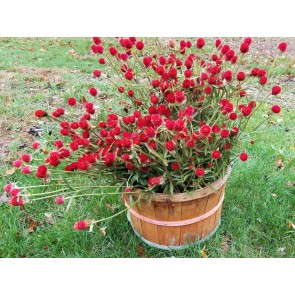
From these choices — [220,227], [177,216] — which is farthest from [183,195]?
[220,227]

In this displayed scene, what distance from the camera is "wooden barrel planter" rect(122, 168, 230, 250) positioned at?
177 cm

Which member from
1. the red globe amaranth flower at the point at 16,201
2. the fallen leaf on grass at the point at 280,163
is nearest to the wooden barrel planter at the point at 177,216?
the red globe amaranth flower at the point at 16,201

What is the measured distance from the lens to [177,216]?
6.02 feet

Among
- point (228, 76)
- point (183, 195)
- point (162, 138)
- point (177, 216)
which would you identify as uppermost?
point (228, 76)

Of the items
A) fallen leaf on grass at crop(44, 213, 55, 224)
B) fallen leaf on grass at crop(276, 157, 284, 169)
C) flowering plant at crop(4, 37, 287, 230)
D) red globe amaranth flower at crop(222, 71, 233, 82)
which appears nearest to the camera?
flowering plant at crop(4, 37, 287, 230)

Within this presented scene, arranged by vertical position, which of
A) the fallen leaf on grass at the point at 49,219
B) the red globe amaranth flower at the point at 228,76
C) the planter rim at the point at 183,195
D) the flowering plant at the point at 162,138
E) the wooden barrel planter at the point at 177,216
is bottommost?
the fallen leaf on grass at the point at 49,219

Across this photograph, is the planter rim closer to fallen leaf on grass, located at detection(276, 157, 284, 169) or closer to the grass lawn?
the grass lawn

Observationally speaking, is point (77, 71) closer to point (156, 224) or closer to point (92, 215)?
point (92, 215)

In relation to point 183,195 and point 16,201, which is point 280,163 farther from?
point 16,201

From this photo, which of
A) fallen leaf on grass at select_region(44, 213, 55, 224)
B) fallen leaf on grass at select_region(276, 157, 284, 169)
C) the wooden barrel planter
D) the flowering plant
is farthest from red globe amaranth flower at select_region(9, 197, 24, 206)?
fallen leaf on grass at select_region(276, 157, 284, 169)

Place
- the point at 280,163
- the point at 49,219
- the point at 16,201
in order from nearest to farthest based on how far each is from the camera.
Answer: the point at 16,201 < the point at 49,219 < the point at 280,163

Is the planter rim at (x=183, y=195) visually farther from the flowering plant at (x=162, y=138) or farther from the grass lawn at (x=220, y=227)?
the grass lawn at (x=220, y=227)

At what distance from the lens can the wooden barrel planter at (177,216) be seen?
177 cm

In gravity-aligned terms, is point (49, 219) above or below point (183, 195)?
below
